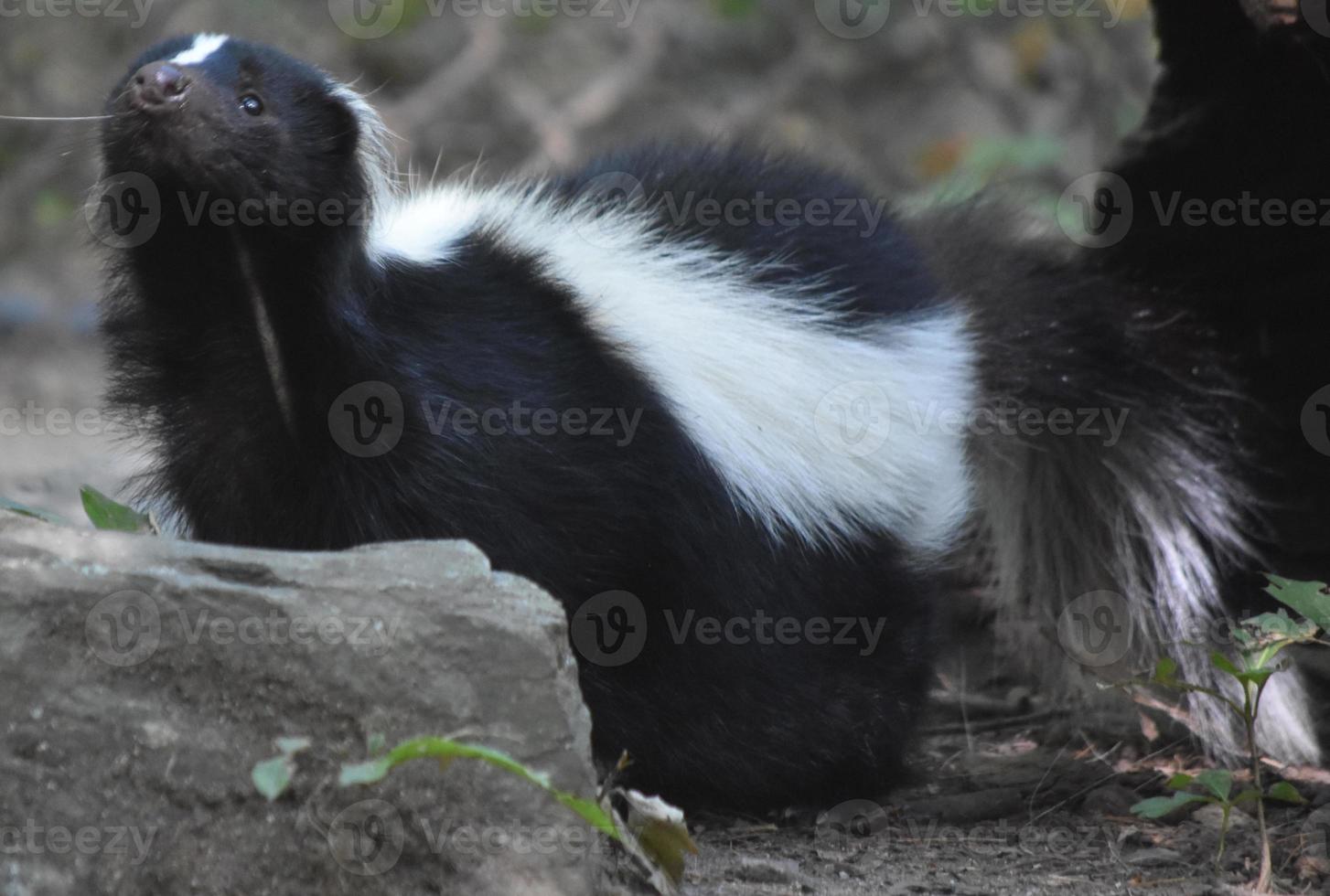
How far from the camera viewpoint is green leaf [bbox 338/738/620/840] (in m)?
2.33

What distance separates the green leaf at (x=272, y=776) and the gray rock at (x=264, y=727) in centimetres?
16

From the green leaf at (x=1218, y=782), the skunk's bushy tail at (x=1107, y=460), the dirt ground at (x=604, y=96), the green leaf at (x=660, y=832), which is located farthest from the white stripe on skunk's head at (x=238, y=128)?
the dirt ground at (x=604, y=96)

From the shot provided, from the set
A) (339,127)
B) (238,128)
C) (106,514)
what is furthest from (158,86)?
(106,514)

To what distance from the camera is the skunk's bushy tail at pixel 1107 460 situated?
188 inches

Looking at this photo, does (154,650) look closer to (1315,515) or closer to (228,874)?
(228,874)

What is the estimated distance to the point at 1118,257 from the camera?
5.20 metres

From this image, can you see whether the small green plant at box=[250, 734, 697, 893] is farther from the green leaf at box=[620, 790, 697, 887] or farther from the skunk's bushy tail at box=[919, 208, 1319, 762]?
the skunk's bushy tail at box=[919, 208, 1319, 762]

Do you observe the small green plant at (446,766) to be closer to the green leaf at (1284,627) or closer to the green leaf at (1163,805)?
the green leaf at (1163,805)

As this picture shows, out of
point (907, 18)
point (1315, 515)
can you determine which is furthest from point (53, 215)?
point (1315, 515)

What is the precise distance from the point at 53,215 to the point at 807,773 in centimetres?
783

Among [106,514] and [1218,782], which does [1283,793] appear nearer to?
[1218,782]

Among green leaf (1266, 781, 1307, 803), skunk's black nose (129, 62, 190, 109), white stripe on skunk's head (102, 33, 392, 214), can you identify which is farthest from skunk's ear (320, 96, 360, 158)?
green leaf (1266, 781, 1307, 803)

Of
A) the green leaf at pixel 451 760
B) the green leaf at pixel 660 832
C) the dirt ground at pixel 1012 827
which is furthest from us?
the dirt ground at pixel 1012 827

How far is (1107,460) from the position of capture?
4883 millimetres
